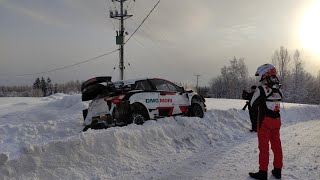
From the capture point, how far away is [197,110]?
503 inches

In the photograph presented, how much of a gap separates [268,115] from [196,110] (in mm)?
6318

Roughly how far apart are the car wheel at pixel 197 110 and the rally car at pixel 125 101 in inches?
31.0

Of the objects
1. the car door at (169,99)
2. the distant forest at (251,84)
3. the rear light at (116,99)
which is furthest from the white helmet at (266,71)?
the distant forest at (251,84)

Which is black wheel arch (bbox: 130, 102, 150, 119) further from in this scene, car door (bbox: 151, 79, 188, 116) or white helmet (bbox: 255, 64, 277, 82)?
white helmet (bbox: 255, 64, 277, 82)

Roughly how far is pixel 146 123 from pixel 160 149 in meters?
1.58

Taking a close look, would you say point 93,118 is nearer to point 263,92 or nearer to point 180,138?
point 180,138

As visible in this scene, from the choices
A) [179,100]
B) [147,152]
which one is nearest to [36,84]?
[179,100]

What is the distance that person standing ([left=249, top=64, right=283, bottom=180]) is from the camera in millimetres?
6375

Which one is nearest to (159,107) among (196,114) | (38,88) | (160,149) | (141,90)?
(141,90)

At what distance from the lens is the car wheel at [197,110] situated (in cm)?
1266

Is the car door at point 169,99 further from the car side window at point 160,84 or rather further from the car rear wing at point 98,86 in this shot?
the car rear wing at point 98,86

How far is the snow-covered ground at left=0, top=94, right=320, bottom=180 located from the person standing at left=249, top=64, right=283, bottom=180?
1.20 ft

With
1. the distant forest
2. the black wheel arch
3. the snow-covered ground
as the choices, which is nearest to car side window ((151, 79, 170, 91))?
the black wheel arch

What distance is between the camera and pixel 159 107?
38.0 feet
